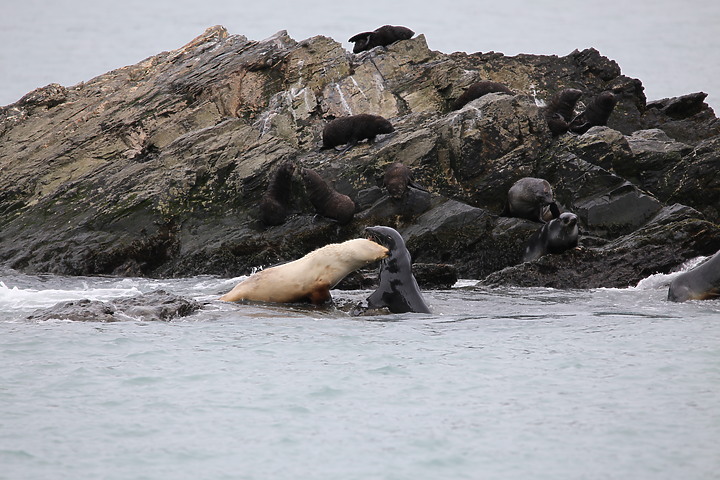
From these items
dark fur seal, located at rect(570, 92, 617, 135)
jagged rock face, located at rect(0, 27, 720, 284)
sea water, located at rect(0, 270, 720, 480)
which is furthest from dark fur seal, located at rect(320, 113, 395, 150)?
sea water, located at rect(0, 270, 720, 480)

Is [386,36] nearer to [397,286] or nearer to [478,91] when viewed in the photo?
[478,91]

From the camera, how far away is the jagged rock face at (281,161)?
51.5 feet

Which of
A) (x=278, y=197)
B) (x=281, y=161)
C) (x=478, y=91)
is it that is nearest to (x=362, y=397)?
(x=278, y=197)

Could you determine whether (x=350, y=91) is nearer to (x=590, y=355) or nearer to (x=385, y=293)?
(x=385, y=293)

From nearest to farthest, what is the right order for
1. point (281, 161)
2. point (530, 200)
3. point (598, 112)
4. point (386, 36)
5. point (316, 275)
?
point (316, 275) < point (530, 200) < point (281, 161) < point (598, 112) < point (386, 36)

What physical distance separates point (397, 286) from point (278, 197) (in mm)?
8169

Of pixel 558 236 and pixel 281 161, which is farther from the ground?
pixel 281 161

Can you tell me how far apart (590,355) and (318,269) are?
3939 mm

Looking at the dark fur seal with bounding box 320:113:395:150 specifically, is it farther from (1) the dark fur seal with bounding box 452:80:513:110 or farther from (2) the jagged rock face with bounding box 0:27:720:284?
(1) the dark fur seal with bounding box 452:80:513:110

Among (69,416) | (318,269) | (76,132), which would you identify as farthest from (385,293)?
(76,132)

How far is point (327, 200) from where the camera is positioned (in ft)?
53.0

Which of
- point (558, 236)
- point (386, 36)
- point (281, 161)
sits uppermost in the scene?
point (386, 36)

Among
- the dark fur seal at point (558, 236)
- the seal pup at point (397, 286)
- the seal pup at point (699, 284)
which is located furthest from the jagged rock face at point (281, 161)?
the seal pup at point (397, 286)

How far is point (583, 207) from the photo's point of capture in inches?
607
